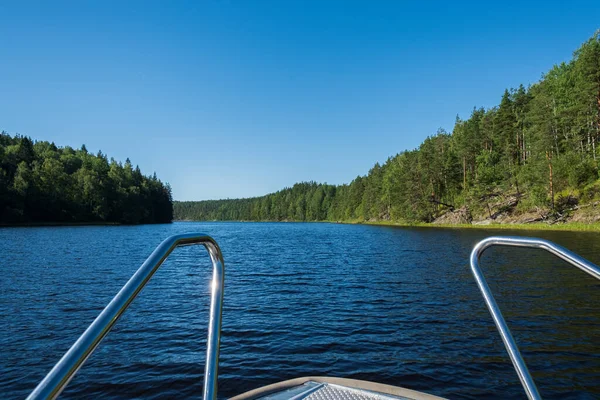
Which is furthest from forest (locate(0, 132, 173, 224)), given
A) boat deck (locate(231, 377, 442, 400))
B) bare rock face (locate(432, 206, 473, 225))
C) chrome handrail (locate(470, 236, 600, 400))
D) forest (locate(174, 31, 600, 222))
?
chrome handrail (locate(470, 236, 600, 400))

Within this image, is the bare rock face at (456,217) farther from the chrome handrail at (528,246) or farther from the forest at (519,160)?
the chrome handrail at (528,246)

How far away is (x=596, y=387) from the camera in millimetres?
6578

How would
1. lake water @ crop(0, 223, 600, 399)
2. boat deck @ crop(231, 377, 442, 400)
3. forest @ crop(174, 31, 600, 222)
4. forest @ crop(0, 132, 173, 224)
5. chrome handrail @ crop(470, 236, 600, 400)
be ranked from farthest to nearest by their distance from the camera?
forest @ crop(0, 132, 173, 224), forest @ crop(174, 31, 600, 222), lake water @ crop(0, 223, 600, 399), boat deck @ crop(231, 377, 442, 400), chrome handrail @ crop(470, 236, 600, 400)

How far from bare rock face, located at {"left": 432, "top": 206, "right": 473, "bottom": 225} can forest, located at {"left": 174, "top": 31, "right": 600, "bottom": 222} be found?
3.64ft

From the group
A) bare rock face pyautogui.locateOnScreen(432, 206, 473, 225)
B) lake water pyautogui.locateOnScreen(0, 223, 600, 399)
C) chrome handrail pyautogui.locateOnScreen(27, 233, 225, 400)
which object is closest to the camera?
chrome handrail pyautogui.locateOnScreen(27, 233, 225, 400)

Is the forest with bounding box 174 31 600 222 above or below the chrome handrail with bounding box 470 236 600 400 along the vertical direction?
above

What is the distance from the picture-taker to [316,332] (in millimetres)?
9867

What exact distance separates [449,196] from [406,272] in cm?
6676

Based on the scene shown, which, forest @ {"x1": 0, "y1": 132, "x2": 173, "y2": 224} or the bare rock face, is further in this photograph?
forest @ {"x1": 0, "y1": 132, "x2": 173, "y2": 224}

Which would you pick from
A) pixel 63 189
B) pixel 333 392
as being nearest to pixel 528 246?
pixel 333 392

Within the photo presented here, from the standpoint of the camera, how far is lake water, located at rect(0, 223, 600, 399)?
706 cm

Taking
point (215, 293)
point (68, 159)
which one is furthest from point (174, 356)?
point (68, 159)

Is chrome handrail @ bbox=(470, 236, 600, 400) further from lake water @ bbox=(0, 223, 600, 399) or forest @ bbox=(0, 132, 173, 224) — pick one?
forest @ bbox=(0, 132, 173, 224)

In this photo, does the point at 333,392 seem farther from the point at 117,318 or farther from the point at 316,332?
the point at 316,332
